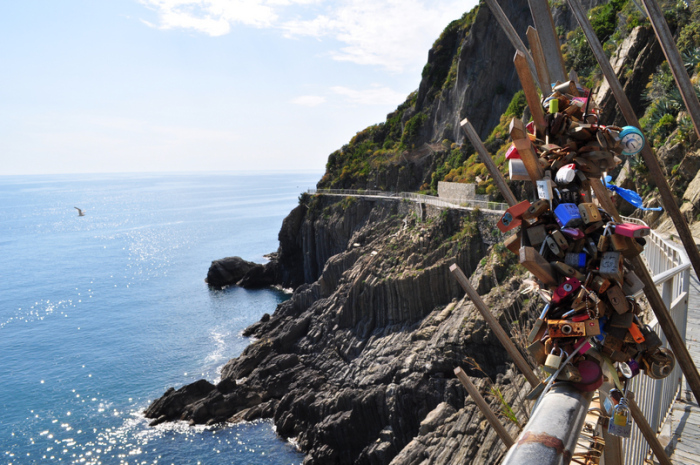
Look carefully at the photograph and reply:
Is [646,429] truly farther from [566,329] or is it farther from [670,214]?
[566,329]

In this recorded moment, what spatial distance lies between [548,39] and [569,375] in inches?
104

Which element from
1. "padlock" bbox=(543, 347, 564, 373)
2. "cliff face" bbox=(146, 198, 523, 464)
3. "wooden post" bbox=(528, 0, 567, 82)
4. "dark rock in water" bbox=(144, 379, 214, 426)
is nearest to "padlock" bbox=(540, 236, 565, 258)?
"padlock" bbox=(543, 347, 564, 373)

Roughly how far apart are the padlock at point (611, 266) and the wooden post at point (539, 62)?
5.52 feet

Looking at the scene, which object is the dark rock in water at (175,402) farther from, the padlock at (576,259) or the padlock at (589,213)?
the padlock at (589,213)

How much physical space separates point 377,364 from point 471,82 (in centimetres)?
3080

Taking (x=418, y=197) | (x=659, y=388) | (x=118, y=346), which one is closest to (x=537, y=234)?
(x=659, y=388)

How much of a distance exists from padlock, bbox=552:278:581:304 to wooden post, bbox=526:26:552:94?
6.00ft

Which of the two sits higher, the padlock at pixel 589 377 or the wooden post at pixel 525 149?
the wooden post at pixel 525 149

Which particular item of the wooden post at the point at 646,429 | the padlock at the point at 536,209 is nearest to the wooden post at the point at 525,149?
the padlock at the point at 536,209

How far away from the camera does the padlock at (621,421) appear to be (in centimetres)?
235

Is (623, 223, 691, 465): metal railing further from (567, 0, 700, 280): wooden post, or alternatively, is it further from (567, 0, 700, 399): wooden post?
(567, 0, 700, 280): wooden post

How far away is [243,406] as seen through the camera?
29812 millimetres

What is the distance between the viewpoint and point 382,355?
2728cm

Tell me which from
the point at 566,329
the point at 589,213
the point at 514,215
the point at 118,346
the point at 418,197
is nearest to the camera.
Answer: the point at 566,329
